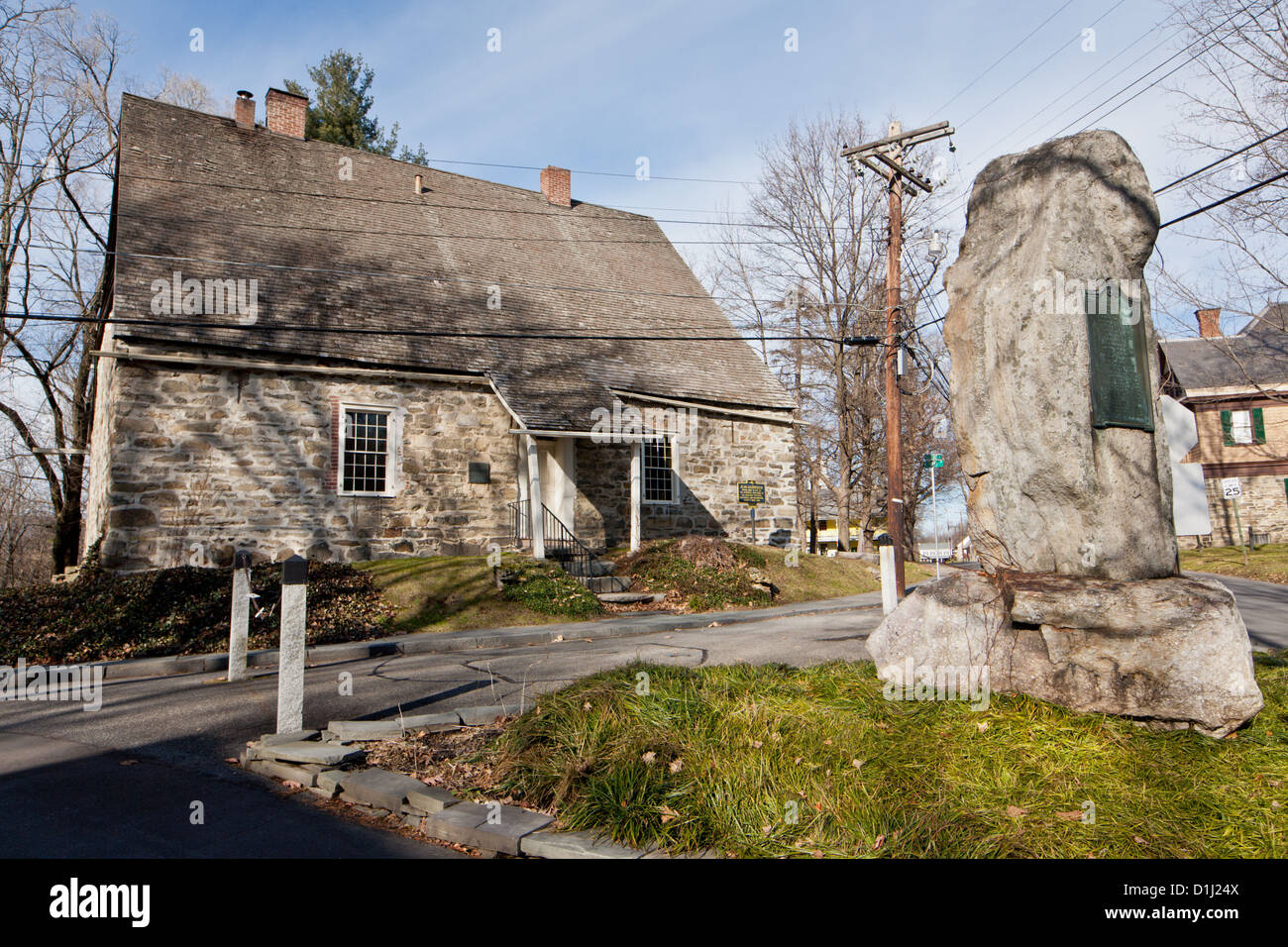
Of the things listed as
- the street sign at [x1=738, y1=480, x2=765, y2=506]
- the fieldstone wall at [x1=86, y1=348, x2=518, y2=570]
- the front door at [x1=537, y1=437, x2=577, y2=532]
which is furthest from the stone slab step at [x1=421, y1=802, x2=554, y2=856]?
the street sign at [x1=738, y1=480, x2=765, y2=506]

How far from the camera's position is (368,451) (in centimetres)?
1592

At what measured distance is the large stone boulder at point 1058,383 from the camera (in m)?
5.11

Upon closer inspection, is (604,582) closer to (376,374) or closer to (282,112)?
(376,374)

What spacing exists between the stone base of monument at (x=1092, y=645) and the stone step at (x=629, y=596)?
9583 mm

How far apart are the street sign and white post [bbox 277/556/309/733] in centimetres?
1469

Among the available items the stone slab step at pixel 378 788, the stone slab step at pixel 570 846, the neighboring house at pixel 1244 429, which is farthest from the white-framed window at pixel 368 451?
the neighboring house at pixel 1244 429

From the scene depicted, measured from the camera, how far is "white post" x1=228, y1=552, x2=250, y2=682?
8539 mm

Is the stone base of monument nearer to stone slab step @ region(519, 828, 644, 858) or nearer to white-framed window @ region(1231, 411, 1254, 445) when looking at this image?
stone slab step @ region(519, 828, 644, 858)

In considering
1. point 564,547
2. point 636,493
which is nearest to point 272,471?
point 564,547

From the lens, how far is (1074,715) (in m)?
4.67

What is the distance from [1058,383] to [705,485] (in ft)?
50.1

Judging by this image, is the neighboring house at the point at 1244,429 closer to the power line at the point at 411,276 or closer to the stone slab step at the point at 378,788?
the power line at the point at 411,276

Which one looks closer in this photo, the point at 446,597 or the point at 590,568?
the point at 446,597
